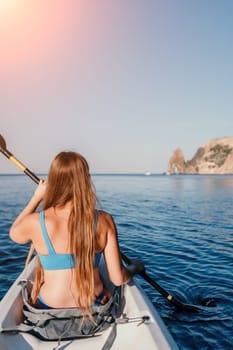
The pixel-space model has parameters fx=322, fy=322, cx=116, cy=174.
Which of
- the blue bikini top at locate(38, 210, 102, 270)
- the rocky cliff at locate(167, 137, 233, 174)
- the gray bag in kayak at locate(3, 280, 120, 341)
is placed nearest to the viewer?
the blue bikini top at locate(38, 210, 102, 270)

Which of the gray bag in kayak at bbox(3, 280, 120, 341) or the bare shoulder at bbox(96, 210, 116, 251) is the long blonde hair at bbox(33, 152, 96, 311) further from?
the gray bag in kayak at bbox(3, 280, 120, 341)

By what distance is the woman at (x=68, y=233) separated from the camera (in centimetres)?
301

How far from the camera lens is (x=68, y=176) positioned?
10.3 feet

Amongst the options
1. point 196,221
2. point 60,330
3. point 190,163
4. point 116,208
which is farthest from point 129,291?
point 190,163

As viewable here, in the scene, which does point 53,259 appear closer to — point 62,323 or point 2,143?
point 62,323

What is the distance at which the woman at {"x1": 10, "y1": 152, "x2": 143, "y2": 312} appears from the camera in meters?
3.01

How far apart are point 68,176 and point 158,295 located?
4905 mm

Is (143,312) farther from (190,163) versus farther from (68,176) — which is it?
(190,163)

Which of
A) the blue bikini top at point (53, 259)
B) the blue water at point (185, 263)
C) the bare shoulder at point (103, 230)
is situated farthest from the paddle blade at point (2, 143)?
the bare shoulder at point (103, 230)

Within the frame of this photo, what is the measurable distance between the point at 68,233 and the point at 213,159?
178 m

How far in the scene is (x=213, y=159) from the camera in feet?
566

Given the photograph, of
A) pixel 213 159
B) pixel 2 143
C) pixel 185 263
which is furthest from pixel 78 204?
pixel 213 159

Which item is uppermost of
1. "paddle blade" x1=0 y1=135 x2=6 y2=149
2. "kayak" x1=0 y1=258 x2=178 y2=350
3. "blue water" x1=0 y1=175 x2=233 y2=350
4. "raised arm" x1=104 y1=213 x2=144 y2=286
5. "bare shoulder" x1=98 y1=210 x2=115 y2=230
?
"paddle blade" x1=0 y1=135 x2=6 y2=149

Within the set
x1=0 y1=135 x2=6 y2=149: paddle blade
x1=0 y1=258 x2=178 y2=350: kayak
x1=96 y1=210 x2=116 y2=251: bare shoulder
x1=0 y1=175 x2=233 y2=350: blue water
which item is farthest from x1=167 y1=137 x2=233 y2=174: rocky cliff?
x1=96 y1=210 x2=116 y2=251: bare shoulder
